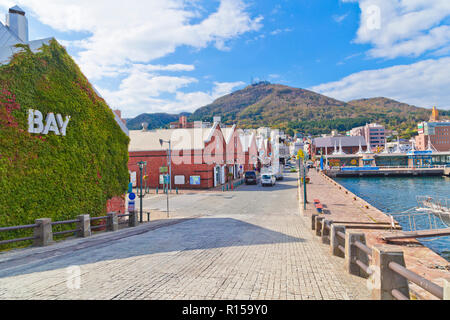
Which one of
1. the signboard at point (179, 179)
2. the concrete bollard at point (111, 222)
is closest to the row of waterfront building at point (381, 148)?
the signboard at point (179, 179)

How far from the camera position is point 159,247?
8578mm

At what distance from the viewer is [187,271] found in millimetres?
6148

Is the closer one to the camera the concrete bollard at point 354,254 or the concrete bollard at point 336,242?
the concrete bollard at point 354,254

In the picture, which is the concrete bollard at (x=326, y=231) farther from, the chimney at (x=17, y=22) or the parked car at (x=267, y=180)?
the parked car at (x=267, y=180)

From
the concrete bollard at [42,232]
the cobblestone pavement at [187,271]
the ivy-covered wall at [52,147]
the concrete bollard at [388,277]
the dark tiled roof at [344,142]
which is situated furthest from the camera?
the dark tiled roof at [344,142]

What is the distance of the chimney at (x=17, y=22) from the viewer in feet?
41.7

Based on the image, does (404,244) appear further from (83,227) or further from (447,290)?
(83,227)

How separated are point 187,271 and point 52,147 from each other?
8.75 metres

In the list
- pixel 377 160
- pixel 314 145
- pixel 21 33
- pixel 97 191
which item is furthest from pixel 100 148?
pixel 314 145

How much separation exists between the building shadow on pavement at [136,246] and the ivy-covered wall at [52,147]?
96.7 inches

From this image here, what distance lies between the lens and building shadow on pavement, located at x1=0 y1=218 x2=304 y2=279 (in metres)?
6.84

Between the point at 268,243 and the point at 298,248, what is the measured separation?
113 cm

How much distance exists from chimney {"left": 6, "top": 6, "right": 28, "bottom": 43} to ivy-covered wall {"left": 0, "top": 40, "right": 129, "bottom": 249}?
2221 millimetres

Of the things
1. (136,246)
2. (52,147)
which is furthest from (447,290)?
(52,147)
